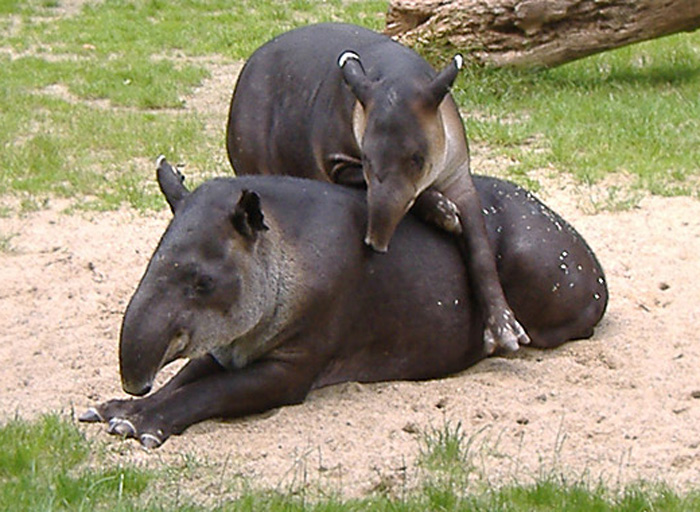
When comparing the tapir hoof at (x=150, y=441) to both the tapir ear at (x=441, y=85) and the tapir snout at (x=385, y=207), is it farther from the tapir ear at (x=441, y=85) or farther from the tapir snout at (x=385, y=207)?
the tapir ear at (x=441, y=85)

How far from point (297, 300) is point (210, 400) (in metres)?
0.56

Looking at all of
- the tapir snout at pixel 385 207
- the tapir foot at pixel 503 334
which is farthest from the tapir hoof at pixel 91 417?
the tapir foot at pixel 503 334

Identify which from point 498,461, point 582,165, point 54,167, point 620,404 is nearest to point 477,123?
point 582,165

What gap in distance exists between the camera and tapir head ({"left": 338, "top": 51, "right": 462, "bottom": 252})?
5.70m

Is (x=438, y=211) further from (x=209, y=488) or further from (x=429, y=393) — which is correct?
(x=209, y=488)

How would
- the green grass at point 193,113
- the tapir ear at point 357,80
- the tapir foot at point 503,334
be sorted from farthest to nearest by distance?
the green grass at point 193,113, the tapir ear at point 357,80, the tapir foot at point 503,334

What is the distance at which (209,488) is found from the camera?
4.50 metres

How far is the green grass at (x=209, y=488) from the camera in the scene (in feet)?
13.9

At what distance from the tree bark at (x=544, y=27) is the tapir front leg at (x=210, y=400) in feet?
25.5

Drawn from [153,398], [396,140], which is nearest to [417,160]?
[396,140]

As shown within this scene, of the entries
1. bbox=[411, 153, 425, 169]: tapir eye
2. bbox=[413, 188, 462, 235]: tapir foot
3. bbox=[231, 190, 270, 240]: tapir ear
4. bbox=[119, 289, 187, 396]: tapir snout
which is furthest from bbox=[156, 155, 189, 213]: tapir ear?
bbox=[413, 188, 462, 235]: tapir foot

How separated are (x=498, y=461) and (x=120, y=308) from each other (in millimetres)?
2846

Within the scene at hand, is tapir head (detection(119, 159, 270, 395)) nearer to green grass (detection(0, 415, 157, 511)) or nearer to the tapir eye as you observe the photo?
green grass (detection(0, 415, 157, 511))

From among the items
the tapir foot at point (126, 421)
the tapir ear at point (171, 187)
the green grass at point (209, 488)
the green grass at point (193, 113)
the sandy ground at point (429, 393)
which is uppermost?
the tapir ear at point (171, 187)
